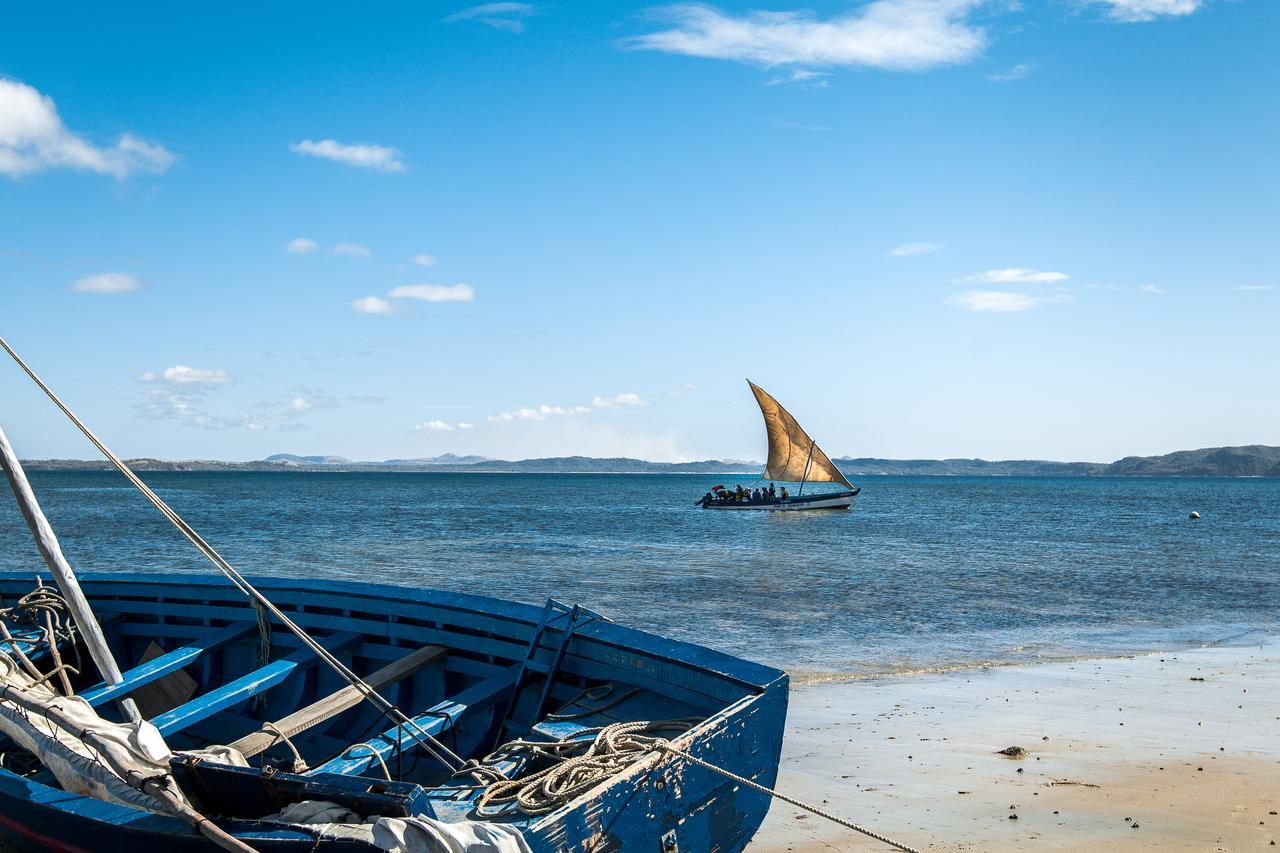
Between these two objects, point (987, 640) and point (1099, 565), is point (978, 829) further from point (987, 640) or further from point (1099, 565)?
point (1099, 565)

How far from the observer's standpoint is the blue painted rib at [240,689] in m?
6.25

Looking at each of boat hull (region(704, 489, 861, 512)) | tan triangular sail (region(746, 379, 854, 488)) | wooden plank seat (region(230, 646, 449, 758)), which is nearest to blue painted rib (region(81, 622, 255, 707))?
wooden plank seat (region(230, 646, 449, 758))

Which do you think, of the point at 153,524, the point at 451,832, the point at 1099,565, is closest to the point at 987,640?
the point at 451,832

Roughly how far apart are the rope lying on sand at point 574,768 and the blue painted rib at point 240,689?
93.8 inches

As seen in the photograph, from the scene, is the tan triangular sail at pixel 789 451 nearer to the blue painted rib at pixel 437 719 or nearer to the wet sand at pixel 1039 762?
the wet sand at pixel 1039 762

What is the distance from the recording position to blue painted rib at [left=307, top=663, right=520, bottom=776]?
5.43 metres

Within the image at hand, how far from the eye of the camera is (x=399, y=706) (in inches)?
296

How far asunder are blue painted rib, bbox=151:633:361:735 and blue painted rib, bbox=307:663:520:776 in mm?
859

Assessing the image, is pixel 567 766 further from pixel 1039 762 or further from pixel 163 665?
pixel 1039 762

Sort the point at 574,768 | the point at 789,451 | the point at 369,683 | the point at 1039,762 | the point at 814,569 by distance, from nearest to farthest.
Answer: the point at 574,768, the point at 369,683, the point at 1039,762, the point at 814,569, the point at 789,451

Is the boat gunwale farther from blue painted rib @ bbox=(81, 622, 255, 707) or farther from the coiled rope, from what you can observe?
the coiled rope

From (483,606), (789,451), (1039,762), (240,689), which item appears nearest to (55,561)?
(240,689)

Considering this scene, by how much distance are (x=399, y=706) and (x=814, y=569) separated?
27.3 meters

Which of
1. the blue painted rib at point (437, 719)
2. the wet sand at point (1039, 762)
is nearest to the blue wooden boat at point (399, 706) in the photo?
the blue painted rib at point (437, 719)
